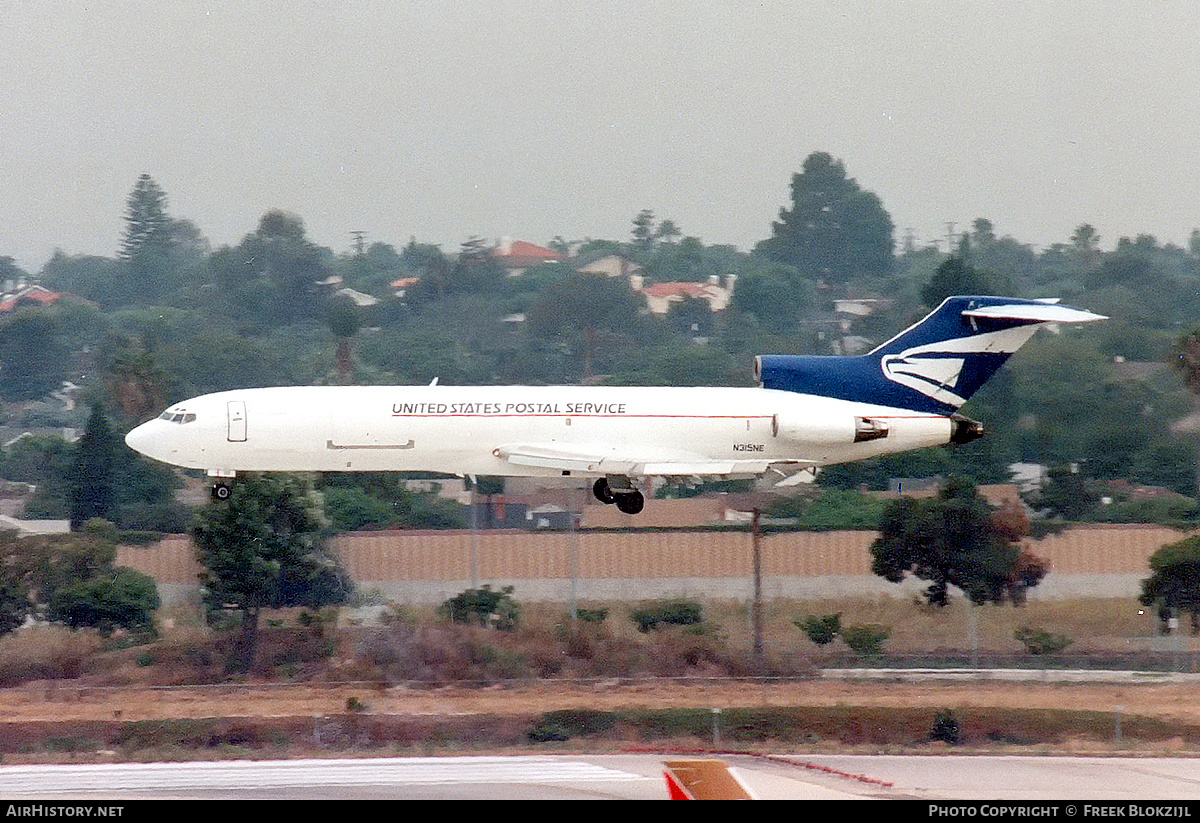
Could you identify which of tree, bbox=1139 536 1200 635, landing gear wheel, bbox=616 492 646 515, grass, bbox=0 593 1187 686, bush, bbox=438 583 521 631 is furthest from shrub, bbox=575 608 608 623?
tree, bbox=1139 536 1200 635

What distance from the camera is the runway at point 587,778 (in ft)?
95.5

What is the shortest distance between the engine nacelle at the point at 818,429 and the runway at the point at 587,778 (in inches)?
363

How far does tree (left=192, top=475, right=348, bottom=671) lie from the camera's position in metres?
53.3

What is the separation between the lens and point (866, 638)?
158 feet

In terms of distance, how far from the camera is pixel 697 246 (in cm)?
14538

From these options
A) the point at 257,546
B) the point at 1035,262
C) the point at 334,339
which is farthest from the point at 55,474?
the point at 1035,262

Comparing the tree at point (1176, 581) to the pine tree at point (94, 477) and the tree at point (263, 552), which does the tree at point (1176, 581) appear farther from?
the pine tree at point (94, 477)

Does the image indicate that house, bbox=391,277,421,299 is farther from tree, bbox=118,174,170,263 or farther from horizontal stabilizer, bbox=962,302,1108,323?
horizontal stabilizer, bbox=962,302,1108,323

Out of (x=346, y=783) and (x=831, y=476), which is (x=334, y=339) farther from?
(x=346, y=783)

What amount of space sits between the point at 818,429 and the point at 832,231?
107 meters

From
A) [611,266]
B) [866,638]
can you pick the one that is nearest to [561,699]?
[866,638]

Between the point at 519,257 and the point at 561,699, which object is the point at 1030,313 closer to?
the point at 561,699

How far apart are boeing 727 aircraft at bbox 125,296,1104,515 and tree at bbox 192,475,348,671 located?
1271cm

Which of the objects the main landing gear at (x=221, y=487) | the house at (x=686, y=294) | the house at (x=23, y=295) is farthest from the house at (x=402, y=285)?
the main landing gear at (x=221, y=487)
